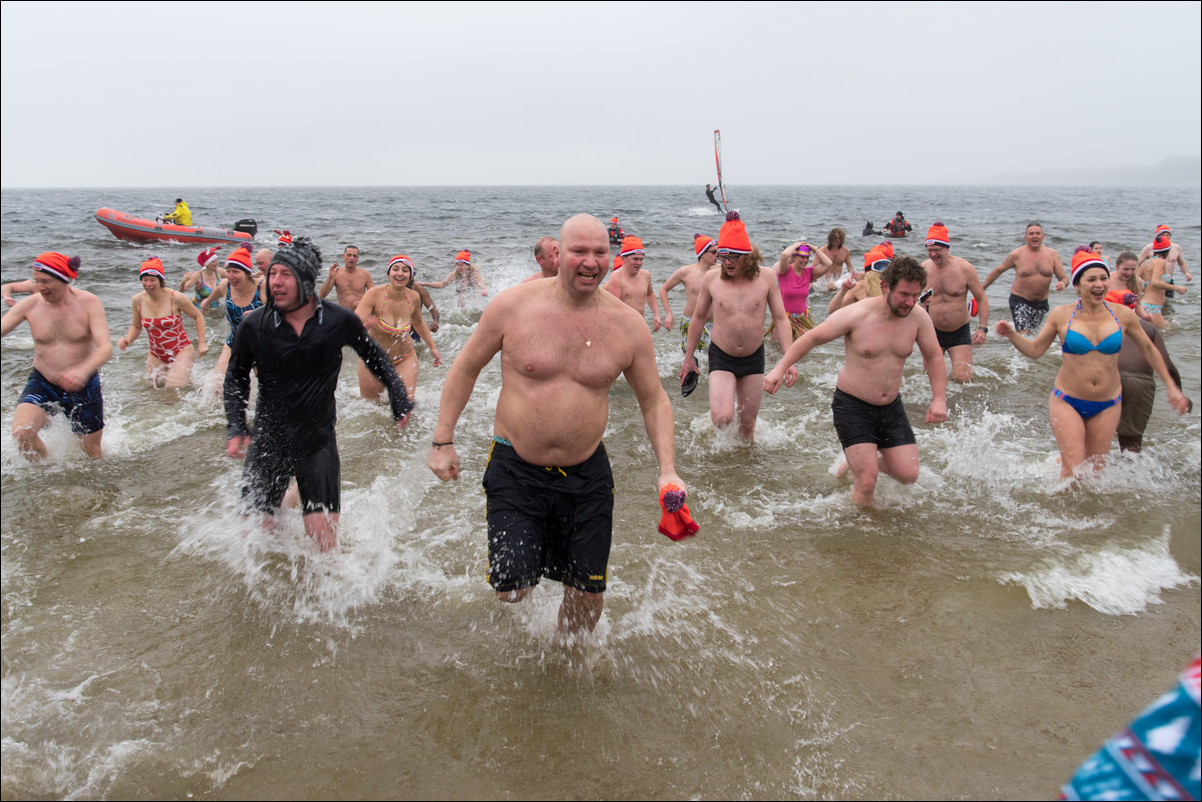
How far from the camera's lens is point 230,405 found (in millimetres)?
4035

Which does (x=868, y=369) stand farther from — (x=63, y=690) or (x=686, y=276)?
(x=63, y=690)

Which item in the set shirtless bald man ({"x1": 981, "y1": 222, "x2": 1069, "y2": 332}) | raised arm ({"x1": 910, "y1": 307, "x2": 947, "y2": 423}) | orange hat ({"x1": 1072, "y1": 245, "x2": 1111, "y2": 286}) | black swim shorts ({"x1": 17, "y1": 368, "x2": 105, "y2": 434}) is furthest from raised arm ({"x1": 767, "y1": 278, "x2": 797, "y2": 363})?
black swim shorts ({"x1": 17, "y1": 368, "x2": 105, "y2": 434})

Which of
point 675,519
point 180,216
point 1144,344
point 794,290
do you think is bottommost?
point 675,519

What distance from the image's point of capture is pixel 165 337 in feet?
28.7

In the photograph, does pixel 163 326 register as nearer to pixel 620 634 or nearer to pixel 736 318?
pixel 736 318

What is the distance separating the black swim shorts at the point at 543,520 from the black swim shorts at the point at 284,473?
132cm

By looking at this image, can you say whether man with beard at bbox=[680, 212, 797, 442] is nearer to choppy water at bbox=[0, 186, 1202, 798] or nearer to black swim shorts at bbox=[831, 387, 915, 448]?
choppy water at bbox=[0, 186, 1202, 798]

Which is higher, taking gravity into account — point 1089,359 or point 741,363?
point 1089,359

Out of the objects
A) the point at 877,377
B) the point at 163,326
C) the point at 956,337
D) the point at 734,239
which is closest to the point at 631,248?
the point at 734,239

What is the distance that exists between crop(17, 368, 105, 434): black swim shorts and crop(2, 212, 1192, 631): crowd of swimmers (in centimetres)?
1

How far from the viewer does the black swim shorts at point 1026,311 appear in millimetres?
10430

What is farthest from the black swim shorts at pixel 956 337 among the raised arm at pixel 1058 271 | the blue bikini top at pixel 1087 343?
the blue bikini top at pixel 1087 343

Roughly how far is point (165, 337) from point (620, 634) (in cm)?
753

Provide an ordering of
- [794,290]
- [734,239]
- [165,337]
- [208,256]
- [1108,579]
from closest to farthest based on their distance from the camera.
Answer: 1. [1108,579]
2. [734,239]
3. [165,337]
4. [794,290]
5. [208,256]
